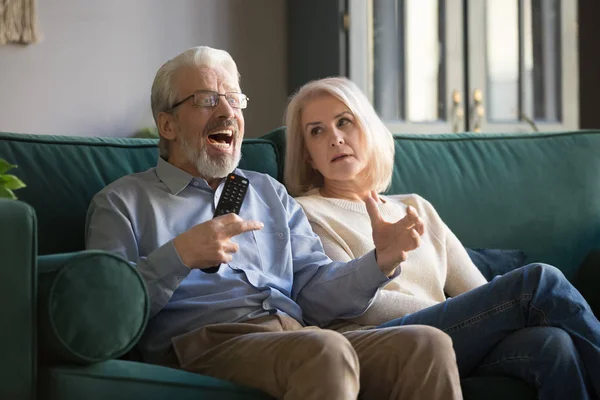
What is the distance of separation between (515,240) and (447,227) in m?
0.28

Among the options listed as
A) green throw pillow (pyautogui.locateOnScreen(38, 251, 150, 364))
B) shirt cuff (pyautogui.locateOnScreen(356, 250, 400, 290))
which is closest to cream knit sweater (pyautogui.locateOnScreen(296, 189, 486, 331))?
shirt cuff (pyautogui.locateOnScreen(356, 250, 400, 290))

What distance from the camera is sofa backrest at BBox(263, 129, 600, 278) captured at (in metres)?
2.49

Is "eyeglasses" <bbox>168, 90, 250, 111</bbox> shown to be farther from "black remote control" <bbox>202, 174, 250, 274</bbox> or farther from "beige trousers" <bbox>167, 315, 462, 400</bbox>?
"beige trousers" <bbox>167, 315, 462, 400</bbox>

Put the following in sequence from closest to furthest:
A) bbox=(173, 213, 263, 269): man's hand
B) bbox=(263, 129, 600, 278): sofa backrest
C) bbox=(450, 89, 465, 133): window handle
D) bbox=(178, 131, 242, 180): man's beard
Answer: bbox=(173, 213, 263, 269): man's hand → bbox=(178, 131, 242, 180): man's beard → bbox=(263, 129, 600, 278): sofa backrest → bbox=(450, 89, 465, 133): window handle

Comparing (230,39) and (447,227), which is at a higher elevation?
(230,39)

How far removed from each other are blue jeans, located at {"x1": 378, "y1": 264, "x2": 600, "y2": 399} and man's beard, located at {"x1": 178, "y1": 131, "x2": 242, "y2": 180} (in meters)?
0.55

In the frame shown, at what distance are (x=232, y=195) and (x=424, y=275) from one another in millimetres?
547

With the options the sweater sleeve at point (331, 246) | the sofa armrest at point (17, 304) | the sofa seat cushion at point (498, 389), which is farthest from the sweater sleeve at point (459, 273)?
the sofa armrest at point (17, 304)

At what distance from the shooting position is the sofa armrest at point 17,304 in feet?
4.44

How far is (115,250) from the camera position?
1731mm

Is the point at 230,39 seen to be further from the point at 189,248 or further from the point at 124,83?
the point at 189,248

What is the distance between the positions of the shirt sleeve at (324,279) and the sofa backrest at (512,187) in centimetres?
45

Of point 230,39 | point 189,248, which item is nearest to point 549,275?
point 189,248

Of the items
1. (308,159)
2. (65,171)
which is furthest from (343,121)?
(65,171)
